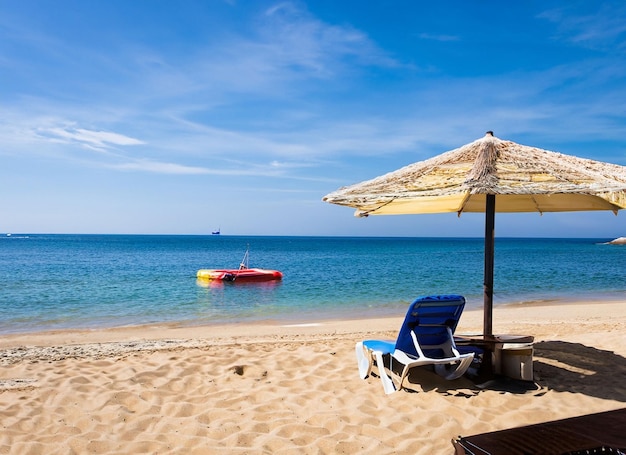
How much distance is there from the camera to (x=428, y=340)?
15.6ft

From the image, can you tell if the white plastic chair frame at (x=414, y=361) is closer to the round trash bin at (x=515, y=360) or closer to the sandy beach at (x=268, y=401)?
the sandy beach at (x=268, y=401)

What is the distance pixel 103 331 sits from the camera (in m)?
10.5

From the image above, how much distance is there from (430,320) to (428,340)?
0.26 metres

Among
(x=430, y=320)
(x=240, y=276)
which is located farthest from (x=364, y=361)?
(x=240, y=276)

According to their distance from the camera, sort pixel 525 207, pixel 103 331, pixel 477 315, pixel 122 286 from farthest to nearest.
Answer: pixel 122 286 < pixel 477 315 < pixel 103 331 < pixel 525 207

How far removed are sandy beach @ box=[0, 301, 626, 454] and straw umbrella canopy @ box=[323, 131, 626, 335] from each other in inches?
47.7

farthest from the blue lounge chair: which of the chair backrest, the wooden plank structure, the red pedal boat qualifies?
the red pedal boat

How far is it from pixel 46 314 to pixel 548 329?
12.8 metres

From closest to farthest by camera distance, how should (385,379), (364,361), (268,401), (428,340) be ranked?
(268,401) < (385,379) < (428,340) < (364,361)

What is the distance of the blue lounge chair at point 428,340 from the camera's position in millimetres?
4465

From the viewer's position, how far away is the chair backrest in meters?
4.50

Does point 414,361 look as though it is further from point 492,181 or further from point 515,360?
point 492,181

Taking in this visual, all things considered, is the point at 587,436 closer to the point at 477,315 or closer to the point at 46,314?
the point at 477,315

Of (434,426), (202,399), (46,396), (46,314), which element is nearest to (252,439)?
(202,399)
